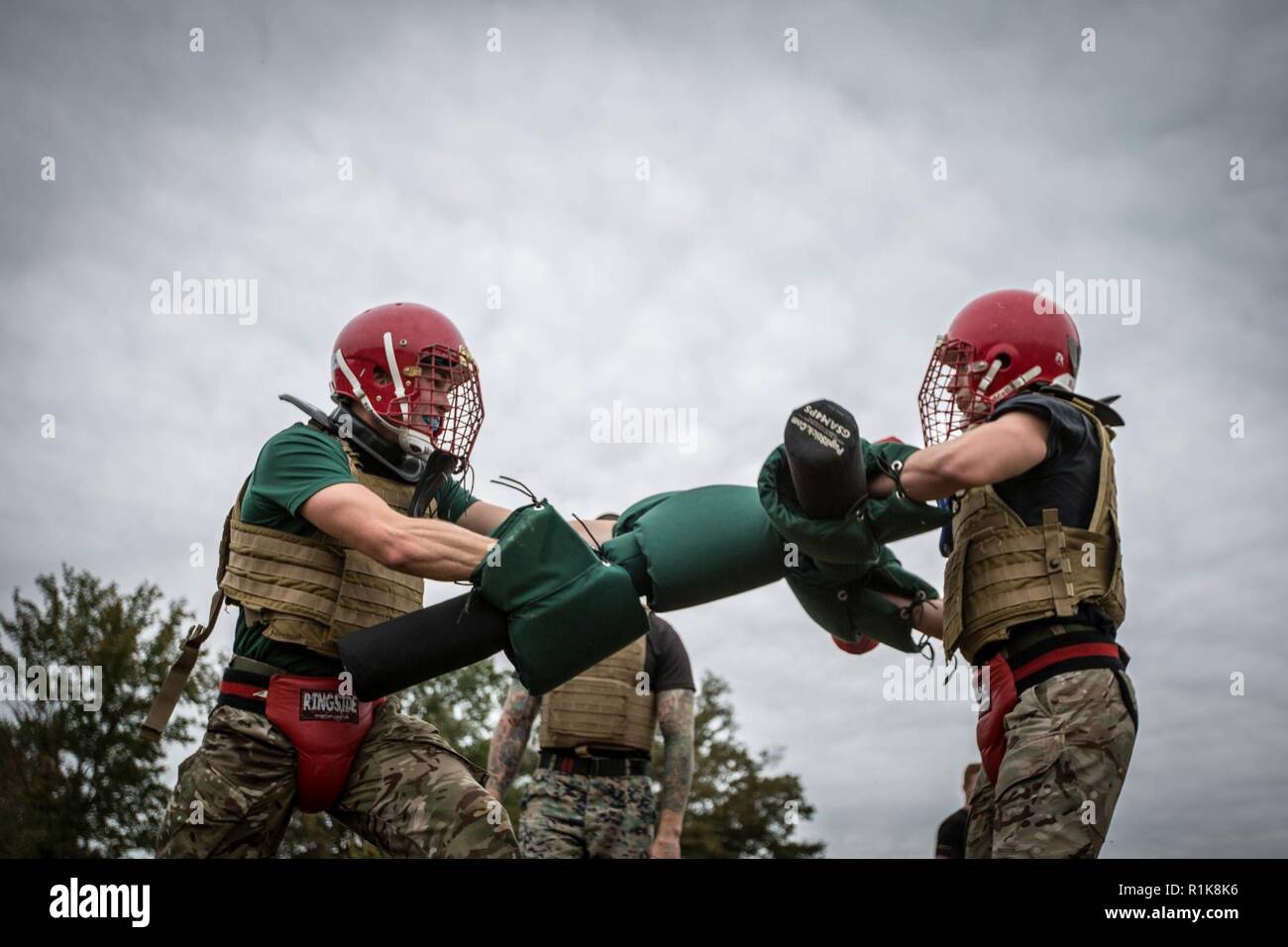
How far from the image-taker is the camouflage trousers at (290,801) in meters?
4.42

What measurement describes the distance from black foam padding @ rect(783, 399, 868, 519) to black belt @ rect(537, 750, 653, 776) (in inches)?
160

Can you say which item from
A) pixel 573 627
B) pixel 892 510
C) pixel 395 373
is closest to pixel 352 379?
Result: pixel 395 373

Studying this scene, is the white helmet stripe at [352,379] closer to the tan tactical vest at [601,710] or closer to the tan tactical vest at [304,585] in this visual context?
the tan tactical vest at [304,585]

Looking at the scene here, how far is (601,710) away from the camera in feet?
27.0

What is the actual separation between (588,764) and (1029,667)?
438 cm

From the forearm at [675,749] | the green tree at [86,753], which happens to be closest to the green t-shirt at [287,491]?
the forearm at [675,749]

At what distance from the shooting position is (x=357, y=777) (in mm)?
4723

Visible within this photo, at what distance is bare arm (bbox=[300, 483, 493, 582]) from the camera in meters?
4.38

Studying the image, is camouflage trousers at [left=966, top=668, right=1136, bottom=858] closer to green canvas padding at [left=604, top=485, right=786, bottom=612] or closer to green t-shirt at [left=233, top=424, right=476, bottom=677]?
green canvas padding at [left=604, top=485, right=786, bottom=612]

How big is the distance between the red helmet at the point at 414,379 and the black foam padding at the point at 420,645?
89 centimetres

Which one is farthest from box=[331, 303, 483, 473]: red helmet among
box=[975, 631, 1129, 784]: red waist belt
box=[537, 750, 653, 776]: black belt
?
box=[537, 750, 653, 776]: black belt
